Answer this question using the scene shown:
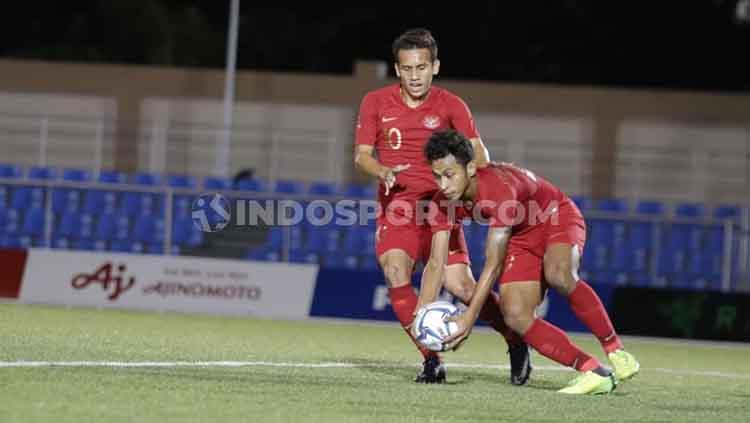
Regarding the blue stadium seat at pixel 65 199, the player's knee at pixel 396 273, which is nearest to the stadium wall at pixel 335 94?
the blue stadium seat at pixel 65 199

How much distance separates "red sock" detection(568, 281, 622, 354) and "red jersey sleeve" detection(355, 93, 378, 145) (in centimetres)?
175

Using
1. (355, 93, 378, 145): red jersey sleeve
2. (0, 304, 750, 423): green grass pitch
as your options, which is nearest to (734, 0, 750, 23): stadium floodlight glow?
(0, 304, 750, 423): green grass pitch

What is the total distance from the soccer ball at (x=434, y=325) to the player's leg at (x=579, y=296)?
81 cm

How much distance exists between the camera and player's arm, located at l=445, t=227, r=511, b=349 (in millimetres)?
9844

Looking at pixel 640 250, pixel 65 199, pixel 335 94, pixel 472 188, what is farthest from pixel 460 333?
pixel 335 94

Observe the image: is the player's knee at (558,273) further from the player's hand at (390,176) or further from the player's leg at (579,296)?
the player's hand at (390,176)

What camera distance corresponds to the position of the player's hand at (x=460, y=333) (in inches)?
387

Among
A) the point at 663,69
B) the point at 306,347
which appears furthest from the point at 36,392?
the point at 663,69

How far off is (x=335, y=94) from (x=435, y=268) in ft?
63.4

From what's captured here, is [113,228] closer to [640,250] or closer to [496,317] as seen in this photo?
[640,250]

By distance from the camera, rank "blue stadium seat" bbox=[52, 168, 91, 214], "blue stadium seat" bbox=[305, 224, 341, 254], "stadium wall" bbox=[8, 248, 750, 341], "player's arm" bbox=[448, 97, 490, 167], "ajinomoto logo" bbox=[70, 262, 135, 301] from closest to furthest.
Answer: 1. "player's arm" bbox=[448, 97, 490, 167]
2. "stadium wall" bbox=[8, 248, 750, 341]
3. "ajinomoto logo" bbox=[70, 262, 135, 301]
4. "blue stadium seat" bbox=[305, 224, 341, 254]
5. "blue stadium seat" bbox=[52, 168, 91, 214]

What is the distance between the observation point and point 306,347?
14.2m

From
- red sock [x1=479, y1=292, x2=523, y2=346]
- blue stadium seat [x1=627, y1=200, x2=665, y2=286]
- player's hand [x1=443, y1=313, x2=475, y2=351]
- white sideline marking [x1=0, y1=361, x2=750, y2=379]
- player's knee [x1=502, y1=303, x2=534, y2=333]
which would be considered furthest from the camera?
blue stadium seat [x1=627, y1=200, x2=665, y2=286]

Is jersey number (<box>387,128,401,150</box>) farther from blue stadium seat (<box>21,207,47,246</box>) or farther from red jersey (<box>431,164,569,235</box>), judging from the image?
blue stadium seat (<box>21,207,47,246</box>)
